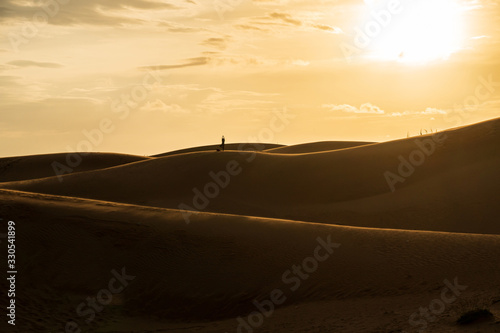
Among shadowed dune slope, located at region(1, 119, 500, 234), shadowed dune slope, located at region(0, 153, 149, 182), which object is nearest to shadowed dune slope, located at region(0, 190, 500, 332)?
shadowed dune slope, located at region(1, 119, 500, 234)

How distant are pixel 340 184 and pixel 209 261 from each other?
67.6ft

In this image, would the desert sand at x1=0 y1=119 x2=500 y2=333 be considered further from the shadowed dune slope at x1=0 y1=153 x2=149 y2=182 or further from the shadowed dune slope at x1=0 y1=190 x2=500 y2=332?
the shadowed dune slope at x1=0 y1=153 x2=149 y2=182

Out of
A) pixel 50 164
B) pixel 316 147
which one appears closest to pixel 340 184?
pixel 316 147

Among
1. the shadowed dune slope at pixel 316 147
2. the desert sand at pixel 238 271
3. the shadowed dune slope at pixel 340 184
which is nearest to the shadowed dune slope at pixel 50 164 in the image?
the shadowed dune slope at pixel 316 147

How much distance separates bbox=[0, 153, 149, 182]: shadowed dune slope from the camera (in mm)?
66625

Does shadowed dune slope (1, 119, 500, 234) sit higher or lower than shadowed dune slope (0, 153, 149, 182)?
lower

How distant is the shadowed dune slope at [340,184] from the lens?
3089 cm

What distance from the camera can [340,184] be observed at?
36.9 meters

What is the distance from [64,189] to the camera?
40344 millimetres

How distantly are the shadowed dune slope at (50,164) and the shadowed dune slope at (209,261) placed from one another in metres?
47.5

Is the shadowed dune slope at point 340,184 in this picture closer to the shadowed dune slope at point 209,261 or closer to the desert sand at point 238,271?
the desert sand at point 238,271

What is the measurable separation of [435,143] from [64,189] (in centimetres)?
2685

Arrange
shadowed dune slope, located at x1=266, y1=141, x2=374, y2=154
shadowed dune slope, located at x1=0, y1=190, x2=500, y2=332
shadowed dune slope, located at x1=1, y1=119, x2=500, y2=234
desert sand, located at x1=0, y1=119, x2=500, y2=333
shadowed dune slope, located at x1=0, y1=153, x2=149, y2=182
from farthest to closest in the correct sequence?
shadowed dune slope, located at x1=266, y1=141, x2=374, y2=154 < shadowed dune slope, located at x1=0, y1=153, x2=149, y2=182 < shadowed dune slope, located at x1=1, y1=119, x2=500, y2=234 < shadowed dune slope, located at x1=0, y1=190, x2=500, y2=332 < desert sand, located at x1=0, y1=119, x2=500, y2=333

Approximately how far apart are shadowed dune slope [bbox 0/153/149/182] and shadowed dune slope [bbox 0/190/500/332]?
4751 centimetres
